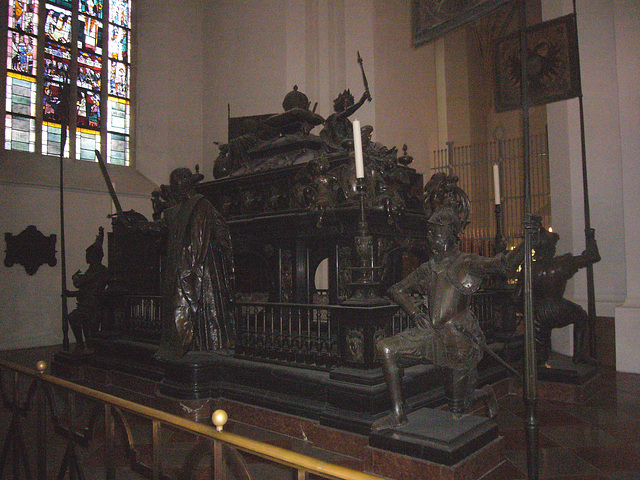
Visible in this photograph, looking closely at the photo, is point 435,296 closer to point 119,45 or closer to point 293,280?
point 293,280

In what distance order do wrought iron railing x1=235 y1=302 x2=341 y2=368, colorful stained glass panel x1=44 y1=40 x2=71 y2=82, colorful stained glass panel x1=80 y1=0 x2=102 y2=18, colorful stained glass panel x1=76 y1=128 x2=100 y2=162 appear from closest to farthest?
wrought iron railing x1=235 y1=302 x2=341 y2=368, colorful stained glass panel x1=44 y1=40 x2=71 y2=82, colorful stained glass panel x1=76 y1=128 x2=100 y2=162, colorful stained glass panel x1=80 y1=0 x2=102 y2=18

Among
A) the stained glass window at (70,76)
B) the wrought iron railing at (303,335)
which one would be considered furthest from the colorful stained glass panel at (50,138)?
the wrought iron railing at (303,335)

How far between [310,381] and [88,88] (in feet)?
32.9

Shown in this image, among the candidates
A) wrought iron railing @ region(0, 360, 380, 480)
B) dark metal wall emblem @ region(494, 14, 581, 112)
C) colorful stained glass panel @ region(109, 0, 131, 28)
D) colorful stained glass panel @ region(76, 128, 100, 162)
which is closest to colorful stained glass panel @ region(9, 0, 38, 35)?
colorful stained glass panel @ region(109, 0, 131, 28)

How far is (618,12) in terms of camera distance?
21.6ft

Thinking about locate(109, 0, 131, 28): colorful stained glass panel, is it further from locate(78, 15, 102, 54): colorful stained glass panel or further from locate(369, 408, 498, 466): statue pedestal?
locate(369, 408, 498, 466): statue pedestal

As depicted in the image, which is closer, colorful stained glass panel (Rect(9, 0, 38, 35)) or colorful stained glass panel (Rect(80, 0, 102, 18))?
colorful stained glass panel (Rect(9, 0, 38, 35))

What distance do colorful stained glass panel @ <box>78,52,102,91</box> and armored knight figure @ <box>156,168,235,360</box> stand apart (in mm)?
7815

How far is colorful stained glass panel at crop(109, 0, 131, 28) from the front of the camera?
11.5 meters

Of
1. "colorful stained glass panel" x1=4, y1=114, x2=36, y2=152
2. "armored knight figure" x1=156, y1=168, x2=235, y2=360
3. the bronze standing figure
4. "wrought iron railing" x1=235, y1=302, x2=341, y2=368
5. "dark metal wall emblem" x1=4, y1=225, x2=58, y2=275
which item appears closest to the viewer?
"wrought iron railing" x1=235, y1=302, x2=341, y2=368

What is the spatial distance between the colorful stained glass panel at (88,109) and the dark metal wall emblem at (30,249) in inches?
117

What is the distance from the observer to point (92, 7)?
36.8ft

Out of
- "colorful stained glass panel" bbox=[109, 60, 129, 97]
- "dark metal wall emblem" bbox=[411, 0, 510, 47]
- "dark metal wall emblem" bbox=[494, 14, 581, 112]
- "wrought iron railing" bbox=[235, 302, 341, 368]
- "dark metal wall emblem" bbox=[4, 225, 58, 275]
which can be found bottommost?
"wrought iron railing" bbox=[235, 302, 341, 368]

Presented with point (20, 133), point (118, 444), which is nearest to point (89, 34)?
point (20, 133)
